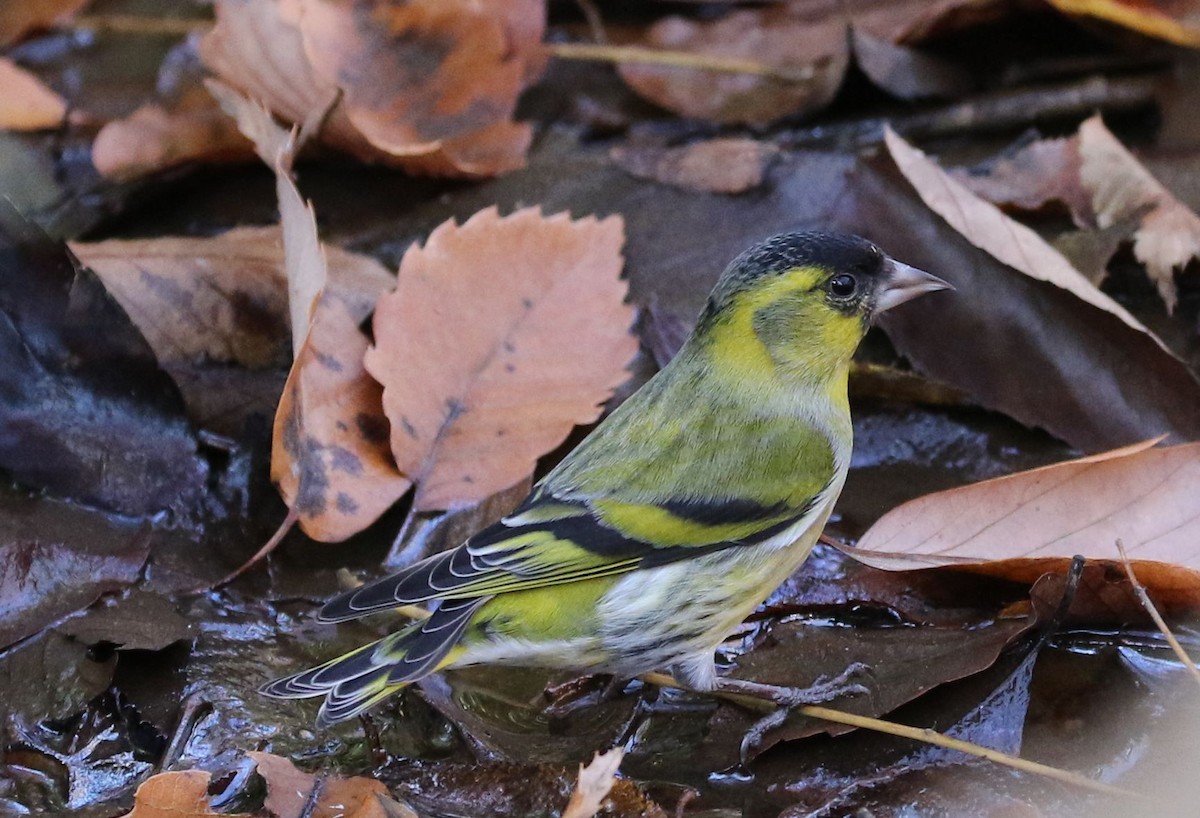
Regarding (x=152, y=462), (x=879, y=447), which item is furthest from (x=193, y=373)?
(x=879, y=447)

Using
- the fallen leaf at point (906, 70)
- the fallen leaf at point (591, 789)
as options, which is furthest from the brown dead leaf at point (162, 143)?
the fallen leaf at point (591, 789)

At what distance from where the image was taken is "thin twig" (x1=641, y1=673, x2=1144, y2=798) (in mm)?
2570

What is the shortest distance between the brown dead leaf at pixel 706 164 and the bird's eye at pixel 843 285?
109 centimetres

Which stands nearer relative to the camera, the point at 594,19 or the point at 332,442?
the point at 332,442

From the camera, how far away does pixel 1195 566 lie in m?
2.87

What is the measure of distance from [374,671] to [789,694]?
87 centimetres

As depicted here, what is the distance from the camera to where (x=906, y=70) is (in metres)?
4.87

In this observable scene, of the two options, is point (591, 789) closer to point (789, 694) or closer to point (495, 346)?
point (789, 694)

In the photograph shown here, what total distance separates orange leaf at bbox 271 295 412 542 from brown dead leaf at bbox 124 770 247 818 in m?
0.89

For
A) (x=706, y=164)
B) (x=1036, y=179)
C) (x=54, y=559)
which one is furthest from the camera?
(x=706, y=164)

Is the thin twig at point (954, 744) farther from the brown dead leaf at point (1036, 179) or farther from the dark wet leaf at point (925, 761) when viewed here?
the brown dead leaf at point (1036, 179)

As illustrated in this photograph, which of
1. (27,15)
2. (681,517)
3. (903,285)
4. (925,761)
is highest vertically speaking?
(27,15)

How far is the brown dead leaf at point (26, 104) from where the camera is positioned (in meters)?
4.90

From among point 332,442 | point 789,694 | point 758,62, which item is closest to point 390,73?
point 758,62
